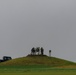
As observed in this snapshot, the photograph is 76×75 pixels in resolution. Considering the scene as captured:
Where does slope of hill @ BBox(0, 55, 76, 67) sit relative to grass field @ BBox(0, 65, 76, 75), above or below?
above

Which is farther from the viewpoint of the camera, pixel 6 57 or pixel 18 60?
pixel 6 57

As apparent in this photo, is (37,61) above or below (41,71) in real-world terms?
above

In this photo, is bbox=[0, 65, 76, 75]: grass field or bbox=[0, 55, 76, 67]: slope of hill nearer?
bbox=[0, 65, 76, 75]: grass field

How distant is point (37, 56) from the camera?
144m

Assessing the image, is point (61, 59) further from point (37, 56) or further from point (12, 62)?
point (12, 62)

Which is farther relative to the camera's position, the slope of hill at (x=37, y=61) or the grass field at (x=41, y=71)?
the slope of hill at (x=37, y=61)

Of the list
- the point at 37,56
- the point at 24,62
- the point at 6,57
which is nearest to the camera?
the point at 24,62

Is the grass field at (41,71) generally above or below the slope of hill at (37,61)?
below

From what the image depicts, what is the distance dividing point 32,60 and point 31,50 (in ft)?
23.8

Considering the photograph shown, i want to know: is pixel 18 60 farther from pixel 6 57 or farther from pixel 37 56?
pixel 6 57

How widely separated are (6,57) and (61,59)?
1118 inches

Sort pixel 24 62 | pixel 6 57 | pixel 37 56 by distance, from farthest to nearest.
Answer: pixel 6 57, pixel 37 56, pixel 24 62

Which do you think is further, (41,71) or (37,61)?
(37,61)

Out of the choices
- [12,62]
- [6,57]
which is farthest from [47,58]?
[6,57]
